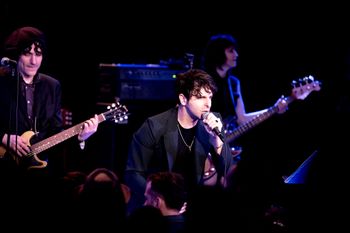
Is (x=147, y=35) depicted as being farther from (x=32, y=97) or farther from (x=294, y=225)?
(x=294, y=225)

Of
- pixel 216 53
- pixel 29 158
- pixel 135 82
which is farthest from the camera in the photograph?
pixel 135 82

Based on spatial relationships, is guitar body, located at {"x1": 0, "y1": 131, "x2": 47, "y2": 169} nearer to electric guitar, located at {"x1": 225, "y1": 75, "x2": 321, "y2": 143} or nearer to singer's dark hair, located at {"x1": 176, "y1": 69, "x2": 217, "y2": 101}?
singer's dark hair, located at {"x1": 176, "y1": 69, "x2": 217, "y2": 101}

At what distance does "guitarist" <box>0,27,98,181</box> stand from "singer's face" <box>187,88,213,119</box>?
1.10 m

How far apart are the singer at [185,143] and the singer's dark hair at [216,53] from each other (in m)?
1.86

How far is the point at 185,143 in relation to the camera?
6.23 meters

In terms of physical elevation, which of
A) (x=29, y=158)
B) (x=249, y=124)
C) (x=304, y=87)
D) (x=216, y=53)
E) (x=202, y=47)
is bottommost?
(x=29, y=158)

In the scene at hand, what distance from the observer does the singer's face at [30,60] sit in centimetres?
647

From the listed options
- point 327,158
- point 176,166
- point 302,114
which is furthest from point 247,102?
point 327,158

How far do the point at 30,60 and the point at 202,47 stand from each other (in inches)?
148

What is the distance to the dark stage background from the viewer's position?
8.91 meters

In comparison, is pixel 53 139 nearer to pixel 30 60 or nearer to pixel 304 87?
pixel 30 60

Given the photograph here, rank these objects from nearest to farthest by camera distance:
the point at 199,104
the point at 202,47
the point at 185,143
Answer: the point at 199,104, the point at 185,143, the point at 202,47

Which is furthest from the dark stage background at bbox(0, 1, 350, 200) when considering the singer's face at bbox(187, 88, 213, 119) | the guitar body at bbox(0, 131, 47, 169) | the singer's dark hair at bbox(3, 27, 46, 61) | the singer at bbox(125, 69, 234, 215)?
the singer's face at bbox(187, 88, 213, 119)

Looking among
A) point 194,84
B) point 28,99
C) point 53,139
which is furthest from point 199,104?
point 28,99
